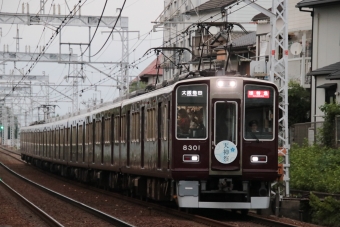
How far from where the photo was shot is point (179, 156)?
51.2 feet

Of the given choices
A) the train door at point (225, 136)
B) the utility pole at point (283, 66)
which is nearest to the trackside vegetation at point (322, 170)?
the utility pole at point (283, 66)

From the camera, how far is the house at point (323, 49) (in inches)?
1294

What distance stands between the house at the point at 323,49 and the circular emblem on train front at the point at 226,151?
57.1 ft

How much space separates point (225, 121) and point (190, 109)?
2.17 feet

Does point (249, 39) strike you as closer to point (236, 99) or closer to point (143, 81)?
point (236, 99)

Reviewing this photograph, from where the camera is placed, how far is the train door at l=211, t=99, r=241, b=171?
1552 cm

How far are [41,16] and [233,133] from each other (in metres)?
19.9

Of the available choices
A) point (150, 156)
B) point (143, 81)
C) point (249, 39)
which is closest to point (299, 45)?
point (249, 39)

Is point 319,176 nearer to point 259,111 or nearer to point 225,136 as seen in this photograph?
point 259,111

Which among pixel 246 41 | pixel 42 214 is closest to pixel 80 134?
pixel 42 214

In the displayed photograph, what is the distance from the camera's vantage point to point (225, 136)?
15.6 m

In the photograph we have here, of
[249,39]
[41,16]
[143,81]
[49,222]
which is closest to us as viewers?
[49,222]

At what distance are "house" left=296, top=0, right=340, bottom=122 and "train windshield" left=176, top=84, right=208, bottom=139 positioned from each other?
1737cm

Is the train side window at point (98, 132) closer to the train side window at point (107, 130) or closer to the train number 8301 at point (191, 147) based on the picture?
the train side window at point (107, 130)
